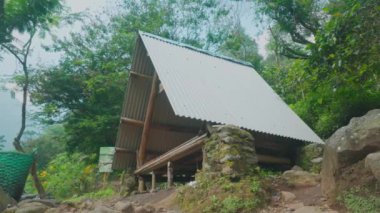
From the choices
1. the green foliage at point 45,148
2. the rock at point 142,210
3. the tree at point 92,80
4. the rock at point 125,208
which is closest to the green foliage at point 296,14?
the tree at point 92,80

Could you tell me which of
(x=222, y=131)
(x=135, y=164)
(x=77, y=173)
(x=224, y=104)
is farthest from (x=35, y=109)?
(x=222, y=131)

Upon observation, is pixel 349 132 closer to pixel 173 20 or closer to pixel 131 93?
pixel 131 93

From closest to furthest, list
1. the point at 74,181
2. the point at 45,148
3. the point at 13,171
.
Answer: the point at 13,171, the point at 74,181, the point at 45,148

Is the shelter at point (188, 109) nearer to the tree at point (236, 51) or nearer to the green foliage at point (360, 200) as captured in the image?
the green foliage at point (360, 200)

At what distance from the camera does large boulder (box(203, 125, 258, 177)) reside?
567cm

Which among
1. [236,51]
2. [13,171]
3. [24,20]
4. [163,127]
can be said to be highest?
[236,51]

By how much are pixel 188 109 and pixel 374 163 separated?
12.4 ft

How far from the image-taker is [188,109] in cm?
680

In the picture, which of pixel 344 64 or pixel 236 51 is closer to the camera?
pixel 344 64

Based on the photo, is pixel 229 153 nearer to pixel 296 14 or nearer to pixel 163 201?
pixel 163 201

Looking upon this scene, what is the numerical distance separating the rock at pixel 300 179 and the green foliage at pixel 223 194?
77 centimetres

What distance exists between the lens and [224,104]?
783 cm

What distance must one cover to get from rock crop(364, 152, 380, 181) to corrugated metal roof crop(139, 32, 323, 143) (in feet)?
10.9

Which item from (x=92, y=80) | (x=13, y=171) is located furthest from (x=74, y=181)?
(x=13, y=171)
